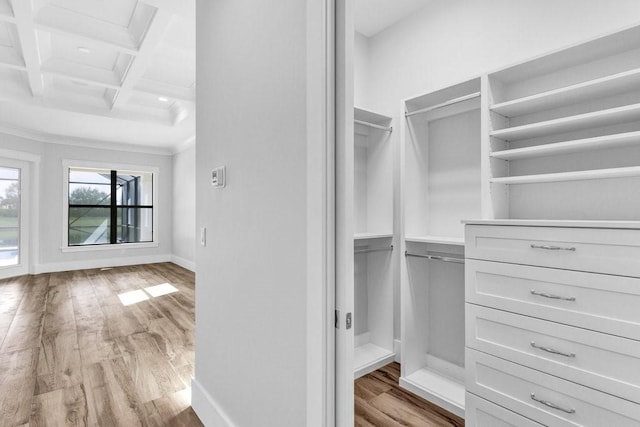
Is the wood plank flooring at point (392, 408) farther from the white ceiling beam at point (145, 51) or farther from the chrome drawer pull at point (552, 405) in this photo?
the white ceiling beam at point (145, 51)

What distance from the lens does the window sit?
262 inches

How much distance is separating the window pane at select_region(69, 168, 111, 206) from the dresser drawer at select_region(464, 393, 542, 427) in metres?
7.61

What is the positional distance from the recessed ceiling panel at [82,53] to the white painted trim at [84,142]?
2.87 meters

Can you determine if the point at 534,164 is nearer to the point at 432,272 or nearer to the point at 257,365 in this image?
the point at 432,272

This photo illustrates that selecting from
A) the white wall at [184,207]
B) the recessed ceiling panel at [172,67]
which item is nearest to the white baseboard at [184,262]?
the white wall at [184,207]

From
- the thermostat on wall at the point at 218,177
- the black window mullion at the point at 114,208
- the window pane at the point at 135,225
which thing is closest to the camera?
the thermostat on wall at the point at 218,177

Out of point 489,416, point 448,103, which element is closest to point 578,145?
point 448,103

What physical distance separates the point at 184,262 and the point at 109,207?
2112 millimetres

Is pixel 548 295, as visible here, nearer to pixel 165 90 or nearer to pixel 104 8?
pixel 104 8

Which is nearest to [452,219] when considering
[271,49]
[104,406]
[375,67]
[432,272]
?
[432,272]

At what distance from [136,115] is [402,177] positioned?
4.72m

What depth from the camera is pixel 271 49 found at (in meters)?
1.25

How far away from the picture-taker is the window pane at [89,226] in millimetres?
6609

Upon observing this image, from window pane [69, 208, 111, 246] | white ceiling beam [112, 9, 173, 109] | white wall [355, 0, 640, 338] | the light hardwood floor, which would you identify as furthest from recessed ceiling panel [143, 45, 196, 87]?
window pane [69, 208, 111, 246]
